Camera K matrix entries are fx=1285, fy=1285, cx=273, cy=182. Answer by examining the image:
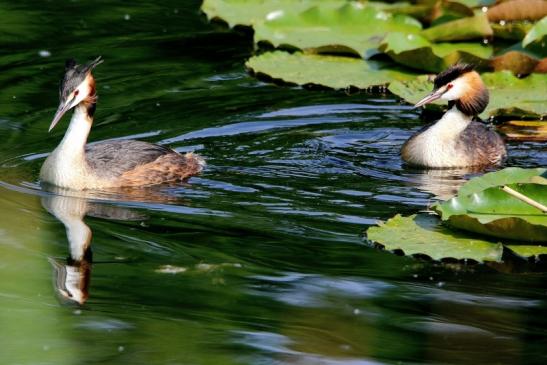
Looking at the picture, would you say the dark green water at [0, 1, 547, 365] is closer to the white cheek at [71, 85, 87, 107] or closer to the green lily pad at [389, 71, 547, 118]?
the green lily pad at [389, 71, 547, 118]

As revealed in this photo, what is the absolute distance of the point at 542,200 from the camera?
787 centimetres

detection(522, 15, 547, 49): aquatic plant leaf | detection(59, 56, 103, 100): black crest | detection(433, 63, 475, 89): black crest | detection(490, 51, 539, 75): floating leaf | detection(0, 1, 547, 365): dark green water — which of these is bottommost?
detection(0, 1, 547, 365): dark green water

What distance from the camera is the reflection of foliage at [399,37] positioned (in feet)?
39.5

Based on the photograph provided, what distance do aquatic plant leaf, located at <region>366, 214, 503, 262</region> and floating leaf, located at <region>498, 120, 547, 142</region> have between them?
3043 millimetres

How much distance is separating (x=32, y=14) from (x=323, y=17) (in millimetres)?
3528

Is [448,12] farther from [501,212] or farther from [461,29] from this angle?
[501,212]

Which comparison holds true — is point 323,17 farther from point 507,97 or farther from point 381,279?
point 381,279

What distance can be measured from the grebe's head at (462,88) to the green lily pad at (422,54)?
113cm

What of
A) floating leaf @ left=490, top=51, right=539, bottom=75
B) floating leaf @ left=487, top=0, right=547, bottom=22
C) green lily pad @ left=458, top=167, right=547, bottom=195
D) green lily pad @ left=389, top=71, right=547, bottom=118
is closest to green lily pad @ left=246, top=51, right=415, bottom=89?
green lily pad @ left=389, top=71, right=547, bottom=118

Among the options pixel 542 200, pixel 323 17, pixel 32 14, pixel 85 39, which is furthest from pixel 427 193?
pixel 32 14

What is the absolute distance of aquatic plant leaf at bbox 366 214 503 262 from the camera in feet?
24.5

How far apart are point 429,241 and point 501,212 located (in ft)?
1.64

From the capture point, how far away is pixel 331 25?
13227 mm

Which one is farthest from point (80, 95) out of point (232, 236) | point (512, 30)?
point (512, 30)
